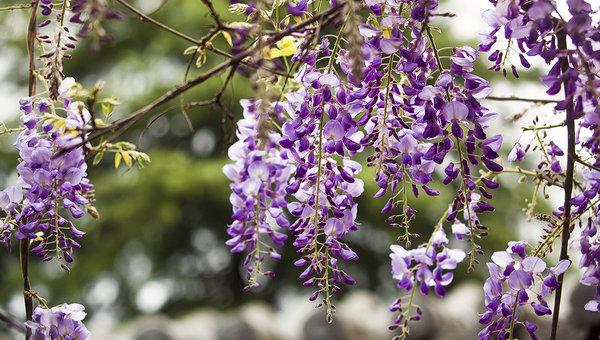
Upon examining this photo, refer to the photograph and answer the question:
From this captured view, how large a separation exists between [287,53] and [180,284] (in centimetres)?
493

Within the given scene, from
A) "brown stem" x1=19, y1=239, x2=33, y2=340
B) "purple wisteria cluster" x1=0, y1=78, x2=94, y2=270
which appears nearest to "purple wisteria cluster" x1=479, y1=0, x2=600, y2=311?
"purple wisteria cluster" x1=0, y1=78, x2=94, y2=270

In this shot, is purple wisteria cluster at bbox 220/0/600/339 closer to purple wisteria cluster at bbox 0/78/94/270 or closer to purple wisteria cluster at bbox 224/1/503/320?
purple wisteria cluster at bbox 224/1/503/320

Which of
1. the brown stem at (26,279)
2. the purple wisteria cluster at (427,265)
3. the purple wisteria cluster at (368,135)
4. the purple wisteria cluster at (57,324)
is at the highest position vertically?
the purple wisteria cluster at (368,135)

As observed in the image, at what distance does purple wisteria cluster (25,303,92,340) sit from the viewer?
505 mm

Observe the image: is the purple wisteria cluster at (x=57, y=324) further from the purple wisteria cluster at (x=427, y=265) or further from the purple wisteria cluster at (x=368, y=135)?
the purple wisteria cluster at (x=427, y=265)

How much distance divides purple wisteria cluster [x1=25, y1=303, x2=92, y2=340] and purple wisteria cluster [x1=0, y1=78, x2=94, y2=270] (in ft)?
0.19

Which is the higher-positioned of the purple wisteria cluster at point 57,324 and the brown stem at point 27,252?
the brown stem at point 27,252

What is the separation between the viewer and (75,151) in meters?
0.47

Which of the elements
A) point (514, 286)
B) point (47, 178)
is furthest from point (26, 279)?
point (514, 286)

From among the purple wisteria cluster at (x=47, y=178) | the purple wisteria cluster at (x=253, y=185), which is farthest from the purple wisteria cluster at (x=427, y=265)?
the purple wisteria cluster at (x=47, y=178)

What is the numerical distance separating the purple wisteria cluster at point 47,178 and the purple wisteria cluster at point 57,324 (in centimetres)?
6

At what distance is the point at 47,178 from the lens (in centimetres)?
48

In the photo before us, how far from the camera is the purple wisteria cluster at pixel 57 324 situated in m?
0.51

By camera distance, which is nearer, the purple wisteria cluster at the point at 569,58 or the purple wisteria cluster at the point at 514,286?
the purple wisteria cluster at the point at 569,58
